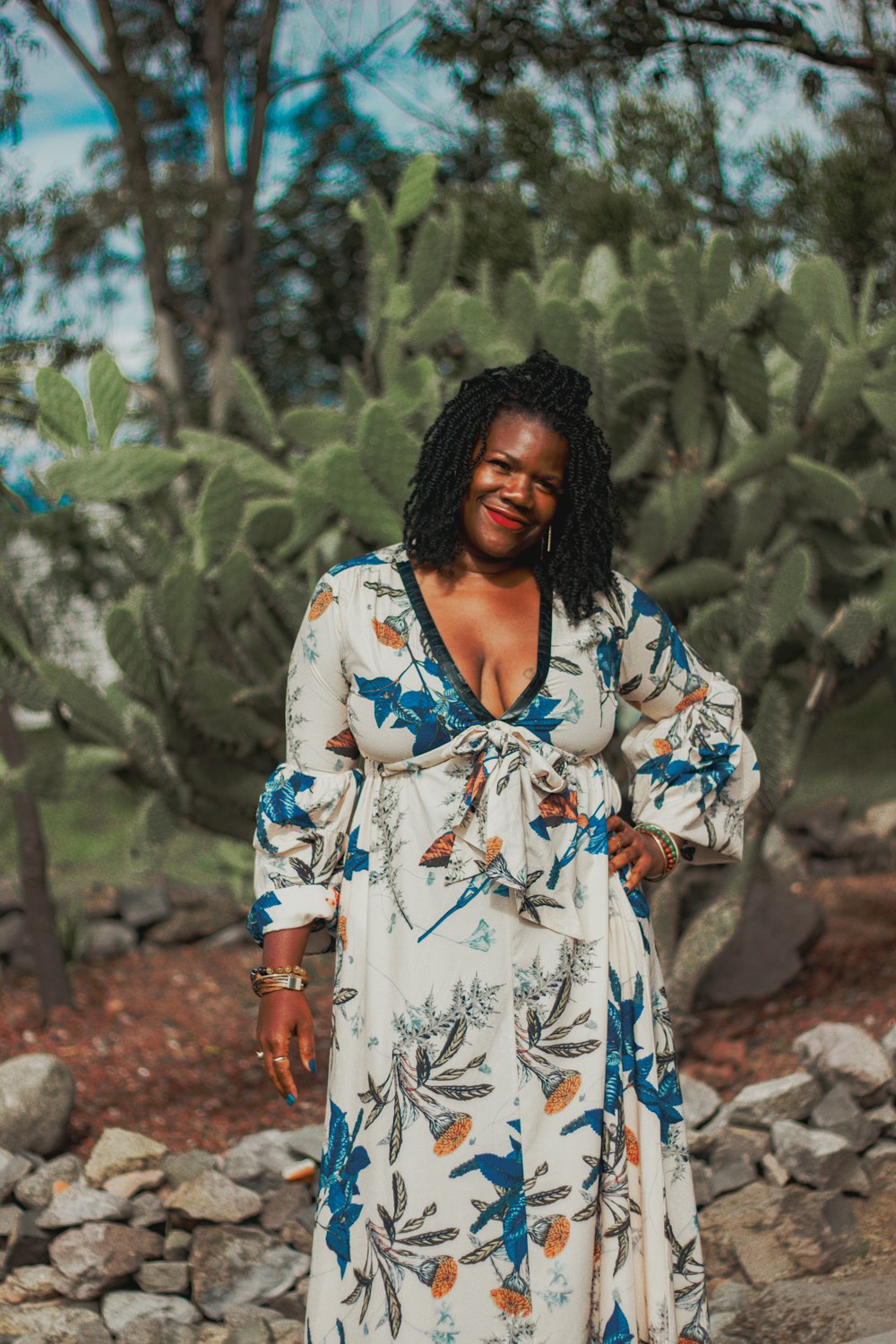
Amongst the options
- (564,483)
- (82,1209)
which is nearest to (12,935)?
(82,1209)

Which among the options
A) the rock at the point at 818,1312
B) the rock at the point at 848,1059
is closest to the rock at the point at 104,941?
the rock at the point at 848,1059

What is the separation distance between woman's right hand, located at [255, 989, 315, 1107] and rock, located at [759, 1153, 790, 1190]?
1.80 metres

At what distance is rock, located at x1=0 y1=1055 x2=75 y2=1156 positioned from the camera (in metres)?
3.70

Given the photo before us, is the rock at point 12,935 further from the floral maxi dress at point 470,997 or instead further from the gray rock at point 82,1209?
the floral maxi dress at point 470,997

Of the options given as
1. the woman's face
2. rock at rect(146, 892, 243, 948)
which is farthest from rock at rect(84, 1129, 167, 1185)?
rock at rect(146, 892, 243, 948)

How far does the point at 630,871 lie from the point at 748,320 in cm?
238

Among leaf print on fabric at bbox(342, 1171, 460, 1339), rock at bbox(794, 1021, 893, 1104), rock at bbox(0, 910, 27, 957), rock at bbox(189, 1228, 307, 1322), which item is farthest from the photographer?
rock at bbox(0, 910, 27, 957)

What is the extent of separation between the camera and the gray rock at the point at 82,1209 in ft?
10.6

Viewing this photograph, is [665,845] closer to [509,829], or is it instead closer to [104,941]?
[509,829]

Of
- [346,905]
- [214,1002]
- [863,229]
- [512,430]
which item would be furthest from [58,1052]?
[863,229]

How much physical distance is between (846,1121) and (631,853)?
72.3 inches

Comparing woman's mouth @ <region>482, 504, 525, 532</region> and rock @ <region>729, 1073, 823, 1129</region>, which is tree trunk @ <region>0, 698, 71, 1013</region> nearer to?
rock @ <region>729, 1073, 823, 1129</region>

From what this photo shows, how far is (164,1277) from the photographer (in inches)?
123

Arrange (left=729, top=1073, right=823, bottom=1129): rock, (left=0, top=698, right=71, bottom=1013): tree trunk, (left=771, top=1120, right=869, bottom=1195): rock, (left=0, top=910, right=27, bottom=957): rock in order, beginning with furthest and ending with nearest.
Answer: (left=0, top=910, right=27, bottom=957): rock → (left=0, top=698, right=71, bottom=1013): tree trunk → (left=729, top=1073, right=823, bottom=1129): rock → (left=771, top=1120, right=869, bottom=1195): rock
